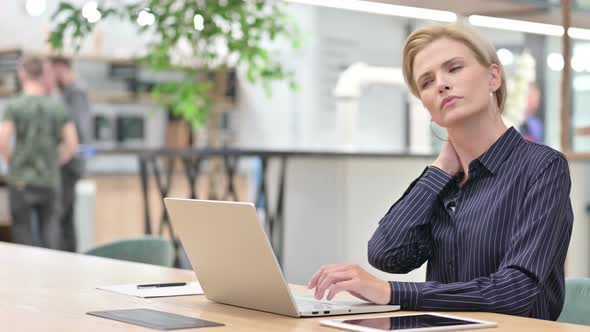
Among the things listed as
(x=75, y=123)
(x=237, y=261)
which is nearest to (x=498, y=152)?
(x=237, y=261)

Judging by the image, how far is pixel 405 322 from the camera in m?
1.72

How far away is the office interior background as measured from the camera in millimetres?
4586

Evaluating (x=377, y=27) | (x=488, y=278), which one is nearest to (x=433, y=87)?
(x=488, y=278)

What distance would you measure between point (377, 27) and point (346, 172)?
541cm

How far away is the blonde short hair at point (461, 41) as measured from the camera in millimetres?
2125

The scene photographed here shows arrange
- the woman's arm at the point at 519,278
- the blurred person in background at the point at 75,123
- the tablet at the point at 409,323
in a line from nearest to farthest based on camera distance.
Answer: the tablet at the point at 409,323 < the woman's arm at the point at 519,278 < the blurred person in background at the point at 75,123

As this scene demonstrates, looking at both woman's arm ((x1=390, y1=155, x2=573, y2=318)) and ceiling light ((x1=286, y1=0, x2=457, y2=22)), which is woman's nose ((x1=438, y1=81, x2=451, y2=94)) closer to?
woman's arm ((x1=390, y1=155, x2=573, y2=318))

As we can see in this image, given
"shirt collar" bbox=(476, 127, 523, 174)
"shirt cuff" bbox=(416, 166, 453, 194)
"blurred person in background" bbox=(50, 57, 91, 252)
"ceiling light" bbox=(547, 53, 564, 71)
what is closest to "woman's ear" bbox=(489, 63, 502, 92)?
"shirt collar" bbox=(476, 127, 523, 174)

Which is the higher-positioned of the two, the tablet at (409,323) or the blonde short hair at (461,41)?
the blonde short hair at (461,41)

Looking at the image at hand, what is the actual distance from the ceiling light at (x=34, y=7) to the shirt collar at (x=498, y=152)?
746cm

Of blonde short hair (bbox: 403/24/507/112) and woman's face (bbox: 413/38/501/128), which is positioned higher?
blonde short hair (bbox: 403/24/507/112)

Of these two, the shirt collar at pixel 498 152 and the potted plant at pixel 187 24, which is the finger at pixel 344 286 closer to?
the shirt collar at pixel 498 152

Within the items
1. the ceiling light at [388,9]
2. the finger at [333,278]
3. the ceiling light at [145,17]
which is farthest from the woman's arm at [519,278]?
the ceiling light at [145,17]

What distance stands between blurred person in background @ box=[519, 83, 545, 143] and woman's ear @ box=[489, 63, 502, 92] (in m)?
3.80
